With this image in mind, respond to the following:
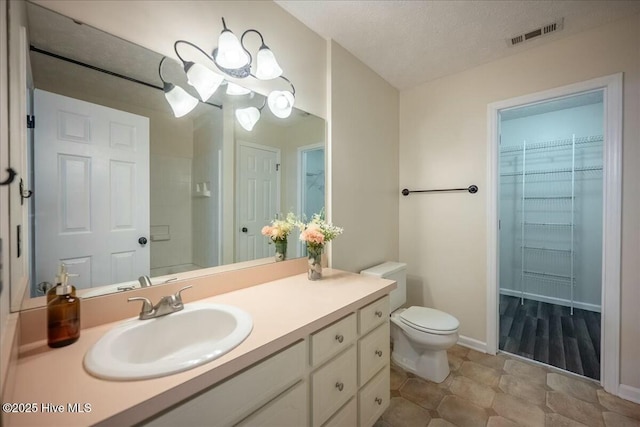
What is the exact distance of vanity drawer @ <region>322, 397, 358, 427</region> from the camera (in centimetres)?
113

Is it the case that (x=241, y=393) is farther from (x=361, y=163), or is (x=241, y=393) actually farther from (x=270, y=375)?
(x=361, y=163)

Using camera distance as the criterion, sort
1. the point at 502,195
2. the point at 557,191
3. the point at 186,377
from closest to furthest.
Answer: the point at 186,377
the point at 557,191
the point at 502,195

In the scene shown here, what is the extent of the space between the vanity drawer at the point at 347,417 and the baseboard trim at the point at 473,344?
1.56 meters

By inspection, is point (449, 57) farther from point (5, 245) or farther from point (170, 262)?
point (5, 245)

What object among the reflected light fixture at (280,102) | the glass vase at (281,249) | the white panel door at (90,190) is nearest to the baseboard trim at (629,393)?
the glass vase at (281,249)

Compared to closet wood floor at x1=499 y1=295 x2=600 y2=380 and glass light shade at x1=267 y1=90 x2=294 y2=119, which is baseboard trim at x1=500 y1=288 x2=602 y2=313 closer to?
closet wood floor at x1=499 y1=295 x2=600 y2=380

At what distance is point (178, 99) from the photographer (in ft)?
4.03

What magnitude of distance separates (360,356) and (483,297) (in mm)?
1547

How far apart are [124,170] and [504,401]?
2481mm

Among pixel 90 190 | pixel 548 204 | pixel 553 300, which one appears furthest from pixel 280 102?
pixel 553 300

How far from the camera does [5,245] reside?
2.20 ft

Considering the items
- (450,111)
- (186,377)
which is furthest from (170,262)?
(450,111)

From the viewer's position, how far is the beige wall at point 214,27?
1025mm

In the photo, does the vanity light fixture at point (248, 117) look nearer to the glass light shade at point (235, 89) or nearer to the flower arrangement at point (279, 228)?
the glass light shade at point (235, 89)
